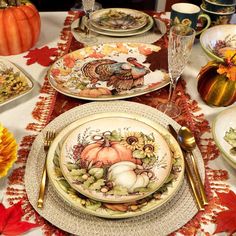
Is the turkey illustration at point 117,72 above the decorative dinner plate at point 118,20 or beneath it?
beneath

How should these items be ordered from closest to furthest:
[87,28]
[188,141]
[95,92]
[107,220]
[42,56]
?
[107,220], [188,141], [95,92], [42,56], [87,28]

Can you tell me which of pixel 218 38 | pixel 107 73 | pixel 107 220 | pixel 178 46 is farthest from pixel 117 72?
pixel 107 220

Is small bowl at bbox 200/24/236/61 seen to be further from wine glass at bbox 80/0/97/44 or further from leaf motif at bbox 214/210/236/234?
leaf motif at bbox 214/210/236/234

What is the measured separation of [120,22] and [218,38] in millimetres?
283

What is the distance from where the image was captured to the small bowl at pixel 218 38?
2.87 ft

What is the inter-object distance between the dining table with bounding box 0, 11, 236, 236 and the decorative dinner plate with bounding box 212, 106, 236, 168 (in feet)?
0.07

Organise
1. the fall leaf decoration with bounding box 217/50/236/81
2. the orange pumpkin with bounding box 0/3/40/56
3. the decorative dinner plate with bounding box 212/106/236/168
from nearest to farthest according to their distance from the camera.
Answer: the decorative dinner plate with bounding box 212/106/236/168 → the fall leaf decoration with bounding box 217/50/236/81 → the orange pumpkin with bounding box 0/3/40/56

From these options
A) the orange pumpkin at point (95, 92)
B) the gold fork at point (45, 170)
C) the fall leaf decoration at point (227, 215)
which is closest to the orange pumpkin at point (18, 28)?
the orange pumpkin at point (95, 92)

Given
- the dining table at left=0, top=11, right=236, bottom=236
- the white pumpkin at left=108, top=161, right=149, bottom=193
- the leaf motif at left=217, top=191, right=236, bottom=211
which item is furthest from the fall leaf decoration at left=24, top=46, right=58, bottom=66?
the leaf motif at left=217, top=191, right=236, bottom=211

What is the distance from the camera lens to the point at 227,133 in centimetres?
64

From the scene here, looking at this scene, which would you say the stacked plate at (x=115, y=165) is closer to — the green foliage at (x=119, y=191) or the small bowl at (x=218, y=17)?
the green foliage at (x=119, y=191)

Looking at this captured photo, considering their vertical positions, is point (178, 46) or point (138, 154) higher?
point (178, 46)

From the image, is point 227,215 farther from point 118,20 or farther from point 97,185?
point 118,20

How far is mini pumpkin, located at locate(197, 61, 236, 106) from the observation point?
689 millimetres
